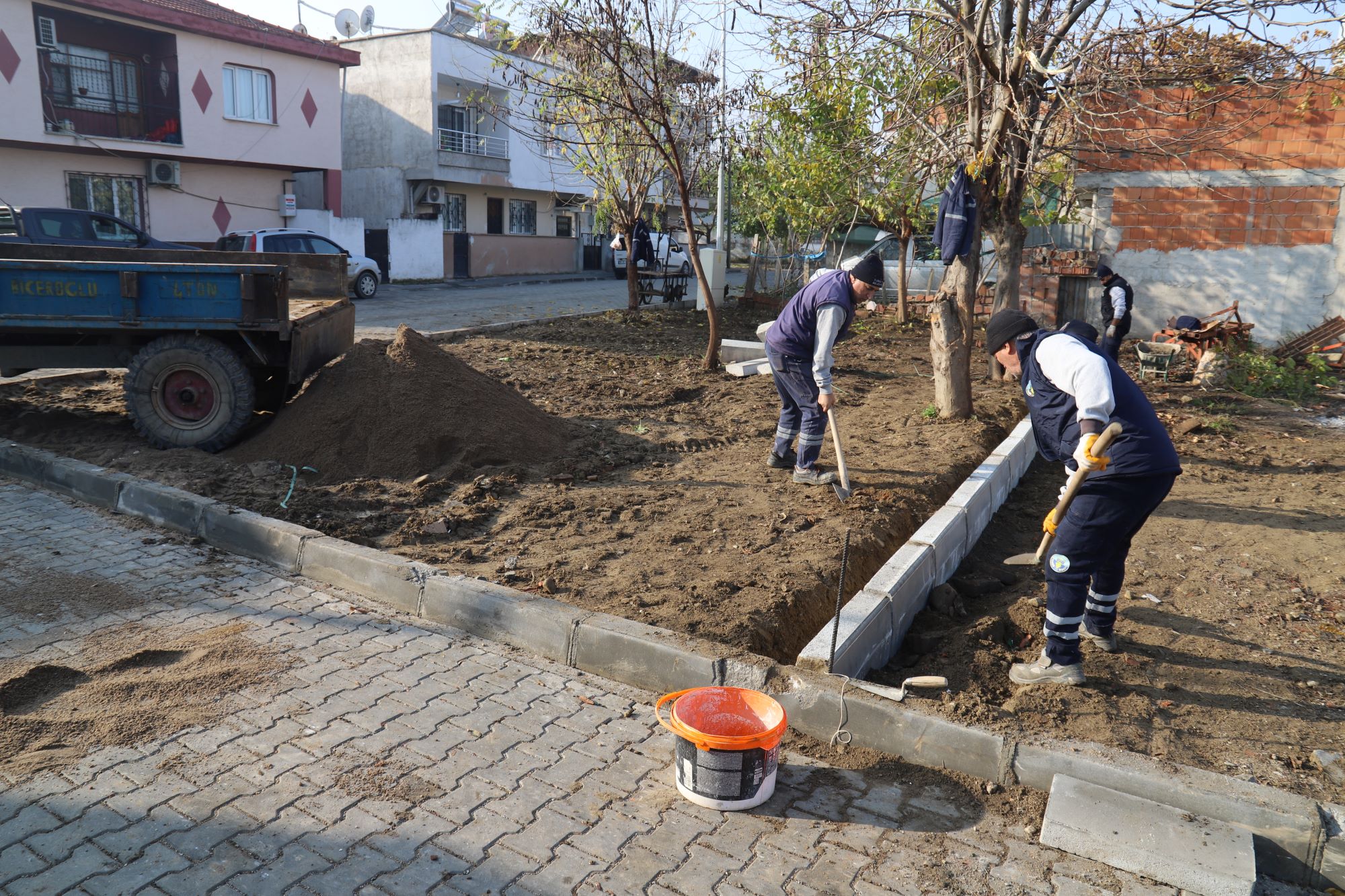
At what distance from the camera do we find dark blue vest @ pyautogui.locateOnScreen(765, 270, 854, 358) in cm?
639

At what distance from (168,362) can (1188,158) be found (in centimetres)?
1309

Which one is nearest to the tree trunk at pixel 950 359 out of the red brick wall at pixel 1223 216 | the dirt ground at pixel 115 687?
the dirt ground at pixel 115 687

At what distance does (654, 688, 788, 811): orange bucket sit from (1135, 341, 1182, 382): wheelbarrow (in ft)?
32.0

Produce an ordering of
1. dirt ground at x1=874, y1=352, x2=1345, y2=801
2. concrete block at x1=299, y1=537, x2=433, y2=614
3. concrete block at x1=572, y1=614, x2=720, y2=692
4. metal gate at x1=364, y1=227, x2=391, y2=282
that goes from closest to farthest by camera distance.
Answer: dirt ground at x1=874, y1=352, x2=1345, y2=801, concrete block at x1=572, y1=614, x2=720, y2=692, concrete block at x1=299, y1=537, x2=433, y2=614, metal gate at x1=364, y1=227, x2=391, y2=282

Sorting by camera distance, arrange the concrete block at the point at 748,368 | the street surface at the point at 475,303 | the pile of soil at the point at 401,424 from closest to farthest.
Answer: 1. the pile of soil at the point at 401,424
2. the concrete block at the point at 748,368
3. the street surface at the point at 475,303

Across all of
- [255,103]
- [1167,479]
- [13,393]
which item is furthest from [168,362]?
[255,103]

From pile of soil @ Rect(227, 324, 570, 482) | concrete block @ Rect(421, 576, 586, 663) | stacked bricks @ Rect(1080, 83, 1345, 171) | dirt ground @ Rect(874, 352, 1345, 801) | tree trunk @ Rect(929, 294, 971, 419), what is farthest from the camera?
stacked bricks @ Rect(1080, 83, 1345, 171)

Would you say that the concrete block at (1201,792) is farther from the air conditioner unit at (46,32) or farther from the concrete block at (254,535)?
the air conditioner unit at (46,32)

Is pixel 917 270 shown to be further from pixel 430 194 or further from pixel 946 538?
pixel 430 194

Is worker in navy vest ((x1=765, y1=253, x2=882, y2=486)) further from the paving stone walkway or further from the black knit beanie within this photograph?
the paving stone walkway

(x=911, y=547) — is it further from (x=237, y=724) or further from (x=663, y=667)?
(x=237, y=724)

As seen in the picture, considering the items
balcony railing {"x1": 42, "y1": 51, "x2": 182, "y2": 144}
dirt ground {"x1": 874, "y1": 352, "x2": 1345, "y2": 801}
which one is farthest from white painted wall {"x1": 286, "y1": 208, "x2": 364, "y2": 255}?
dirt ground {"x1": 874, "y1": 352, "x2": 1345, "y2": 801}

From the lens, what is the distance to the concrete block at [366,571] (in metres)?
4.80

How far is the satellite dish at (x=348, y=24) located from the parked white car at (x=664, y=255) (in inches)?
434
